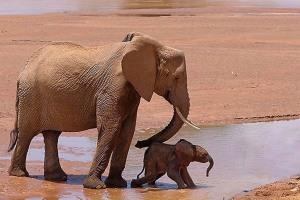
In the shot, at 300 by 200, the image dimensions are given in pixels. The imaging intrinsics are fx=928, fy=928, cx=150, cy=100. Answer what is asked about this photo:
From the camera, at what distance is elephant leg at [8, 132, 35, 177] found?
12.7 m

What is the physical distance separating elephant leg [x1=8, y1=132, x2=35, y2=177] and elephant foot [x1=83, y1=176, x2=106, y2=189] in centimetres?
114

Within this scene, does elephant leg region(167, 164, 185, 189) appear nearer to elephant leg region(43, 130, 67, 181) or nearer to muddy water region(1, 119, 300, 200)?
muddy water region(1, 119, 300, 200)

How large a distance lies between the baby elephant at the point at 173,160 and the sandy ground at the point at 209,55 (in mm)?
884

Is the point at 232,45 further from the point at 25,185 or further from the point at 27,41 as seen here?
the point at 25,185

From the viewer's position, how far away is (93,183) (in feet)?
39.1

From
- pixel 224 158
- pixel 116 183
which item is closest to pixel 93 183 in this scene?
pixel 116 183

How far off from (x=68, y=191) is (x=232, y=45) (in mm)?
17999

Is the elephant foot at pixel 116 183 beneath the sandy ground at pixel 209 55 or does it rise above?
above

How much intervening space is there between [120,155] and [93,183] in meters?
0.59

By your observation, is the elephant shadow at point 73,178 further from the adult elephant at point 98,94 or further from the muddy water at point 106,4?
the muddy water at point 106,4

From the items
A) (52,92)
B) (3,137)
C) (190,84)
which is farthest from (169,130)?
(190,84)

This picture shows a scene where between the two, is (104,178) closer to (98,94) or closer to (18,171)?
(18,171)

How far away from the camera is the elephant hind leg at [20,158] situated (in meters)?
12.7

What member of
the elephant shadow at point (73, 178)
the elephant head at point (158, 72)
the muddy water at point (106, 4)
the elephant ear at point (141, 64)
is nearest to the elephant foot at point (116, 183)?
the elephant shadow at point (73, 178)
